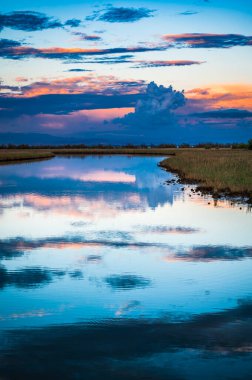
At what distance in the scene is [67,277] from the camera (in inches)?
504

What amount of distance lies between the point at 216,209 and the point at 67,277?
44.5 ft

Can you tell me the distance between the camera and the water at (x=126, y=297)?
25.6 ft

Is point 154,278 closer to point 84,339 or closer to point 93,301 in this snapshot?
point 93,301

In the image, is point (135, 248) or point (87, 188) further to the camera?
point (87, 188)

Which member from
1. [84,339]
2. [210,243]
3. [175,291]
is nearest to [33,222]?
[210,243]

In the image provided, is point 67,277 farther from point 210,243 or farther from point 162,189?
point 162,189

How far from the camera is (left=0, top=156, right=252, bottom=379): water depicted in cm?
779

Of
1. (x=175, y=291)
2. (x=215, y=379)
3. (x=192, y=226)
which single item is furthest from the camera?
(x=192, y=226)

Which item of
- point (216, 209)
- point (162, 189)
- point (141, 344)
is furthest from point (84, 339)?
point (162, 189)

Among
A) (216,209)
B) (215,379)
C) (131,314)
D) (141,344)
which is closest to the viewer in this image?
(215,379)

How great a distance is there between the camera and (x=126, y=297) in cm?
1108

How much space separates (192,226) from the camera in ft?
69.3

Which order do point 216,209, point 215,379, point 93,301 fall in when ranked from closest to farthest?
1. point 215,379
2. point 93,301
3. point 216,209

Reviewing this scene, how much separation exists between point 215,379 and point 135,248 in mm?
9514
